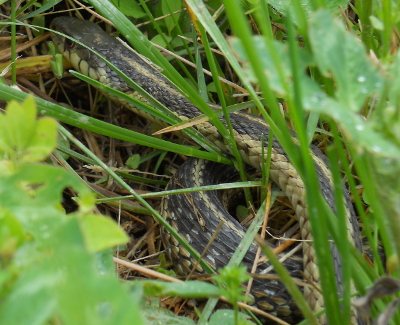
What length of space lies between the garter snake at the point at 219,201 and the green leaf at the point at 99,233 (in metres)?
0.84

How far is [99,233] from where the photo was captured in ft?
1.76

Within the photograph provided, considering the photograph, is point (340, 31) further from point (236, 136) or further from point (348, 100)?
point (236, 136)

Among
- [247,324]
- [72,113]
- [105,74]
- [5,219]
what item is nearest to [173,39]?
[105,74]

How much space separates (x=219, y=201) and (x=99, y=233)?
1.15 m

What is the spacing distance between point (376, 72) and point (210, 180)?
1.18 metres

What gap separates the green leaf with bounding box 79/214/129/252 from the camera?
1.73 ft

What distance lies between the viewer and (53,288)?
1.36 ft

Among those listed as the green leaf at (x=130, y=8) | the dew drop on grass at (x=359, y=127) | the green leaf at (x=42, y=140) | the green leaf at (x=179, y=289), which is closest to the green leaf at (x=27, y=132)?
the green leaf at (x=42, y=140)

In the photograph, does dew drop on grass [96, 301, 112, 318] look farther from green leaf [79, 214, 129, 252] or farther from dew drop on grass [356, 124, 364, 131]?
dew drop on grass [356, 124, 364, 131]

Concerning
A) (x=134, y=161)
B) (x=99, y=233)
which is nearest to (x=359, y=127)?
(x=99, y=233)

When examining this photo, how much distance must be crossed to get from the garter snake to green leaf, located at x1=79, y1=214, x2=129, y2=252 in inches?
33.0

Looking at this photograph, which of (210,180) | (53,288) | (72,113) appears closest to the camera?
(53,288)

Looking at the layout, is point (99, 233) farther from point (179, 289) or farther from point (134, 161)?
point (134, 161)

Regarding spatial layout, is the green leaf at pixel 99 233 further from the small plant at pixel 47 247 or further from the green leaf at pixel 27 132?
the green leaf at pixel 27 132
